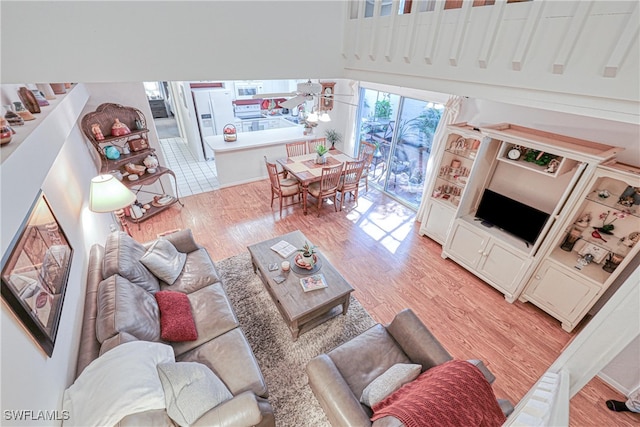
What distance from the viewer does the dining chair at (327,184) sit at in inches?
171

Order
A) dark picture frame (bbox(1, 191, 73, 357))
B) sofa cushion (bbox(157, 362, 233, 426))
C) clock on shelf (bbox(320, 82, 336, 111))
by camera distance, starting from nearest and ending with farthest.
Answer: dark picture frame (bbox(1, 191, 73, 357))
sofa cushion (bbox(157, 362, 233, 426))
clock on shelf (bbox(320, 82, 336, 111))

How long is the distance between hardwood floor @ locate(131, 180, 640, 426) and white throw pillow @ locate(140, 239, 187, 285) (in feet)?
2.91

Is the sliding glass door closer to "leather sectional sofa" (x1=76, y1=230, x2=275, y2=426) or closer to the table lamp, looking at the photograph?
"leather sectional sofa" (x1=76, y1=230, x2=275, y2=426)

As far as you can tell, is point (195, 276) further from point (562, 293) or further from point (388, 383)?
point (562, 293)

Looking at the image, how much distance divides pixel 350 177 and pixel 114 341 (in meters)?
3.95

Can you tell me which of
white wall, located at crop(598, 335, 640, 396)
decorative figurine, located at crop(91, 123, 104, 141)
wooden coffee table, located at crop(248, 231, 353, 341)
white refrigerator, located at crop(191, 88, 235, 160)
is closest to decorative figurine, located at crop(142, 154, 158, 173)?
decorative figurine, located at crop(91, 123, 104, 141)

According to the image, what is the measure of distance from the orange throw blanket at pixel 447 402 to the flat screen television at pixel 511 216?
6.61ft

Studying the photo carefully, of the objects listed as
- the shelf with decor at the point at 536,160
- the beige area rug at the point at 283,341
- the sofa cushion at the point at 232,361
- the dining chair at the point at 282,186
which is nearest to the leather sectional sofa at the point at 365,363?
the beige area rug at the point at 283,341

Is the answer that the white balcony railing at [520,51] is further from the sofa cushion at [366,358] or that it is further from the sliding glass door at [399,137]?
the sliding glass door at [399,137]

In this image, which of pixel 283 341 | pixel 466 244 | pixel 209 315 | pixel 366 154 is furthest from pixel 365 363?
pixel 366 154

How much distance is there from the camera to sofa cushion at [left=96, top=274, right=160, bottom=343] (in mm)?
1760

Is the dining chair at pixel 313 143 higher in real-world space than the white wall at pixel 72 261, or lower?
lower

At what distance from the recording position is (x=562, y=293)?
270cm

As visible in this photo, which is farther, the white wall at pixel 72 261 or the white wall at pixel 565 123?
the white wall at pixel 565 123
